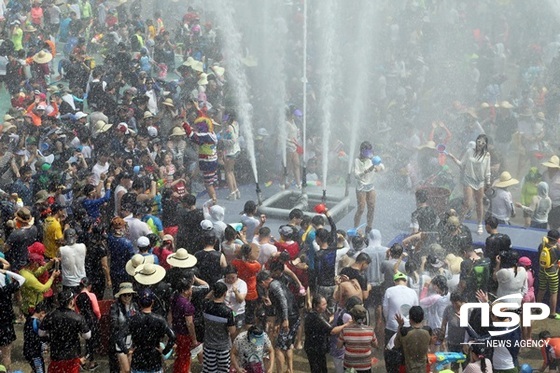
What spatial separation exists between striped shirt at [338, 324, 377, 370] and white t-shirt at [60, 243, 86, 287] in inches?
145

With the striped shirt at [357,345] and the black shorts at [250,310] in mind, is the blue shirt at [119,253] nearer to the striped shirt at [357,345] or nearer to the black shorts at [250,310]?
the black shorts at [250,310]

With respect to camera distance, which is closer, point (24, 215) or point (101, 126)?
point (24, 215)

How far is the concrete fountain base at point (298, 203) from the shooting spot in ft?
51.7

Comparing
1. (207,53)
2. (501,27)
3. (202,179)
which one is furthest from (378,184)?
(501,27)

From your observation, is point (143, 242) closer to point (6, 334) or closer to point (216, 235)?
point (216, 235)

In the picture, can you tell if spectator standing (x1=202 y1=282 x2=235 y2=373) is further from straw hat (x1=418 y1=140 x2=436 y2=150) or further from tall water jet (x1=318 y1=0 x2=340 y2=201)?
straw hat (x1=418 y1=140 x2=436 y2=150)

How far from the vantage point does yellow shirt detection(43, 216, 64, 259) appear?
479 inches

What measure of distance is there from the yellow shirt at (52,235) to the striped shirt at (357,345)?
4.59 m

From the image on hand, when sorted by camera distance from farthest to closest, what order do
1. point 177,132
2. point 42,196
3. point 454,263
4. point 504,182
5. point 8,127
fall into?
point 8,127 < point 177,132 < point 504,182 < point 42,196 < point 454,263

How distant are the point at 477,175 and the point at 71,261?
7077mm

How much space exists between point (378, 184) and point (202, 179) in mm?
3617

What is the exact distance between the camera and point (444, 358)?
33.2 feet

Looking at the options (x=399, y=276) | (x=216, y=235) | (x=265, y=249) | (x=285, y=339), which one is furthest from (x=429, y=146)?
(x=285, y=339)

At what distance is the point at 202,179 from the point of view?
17.5m
